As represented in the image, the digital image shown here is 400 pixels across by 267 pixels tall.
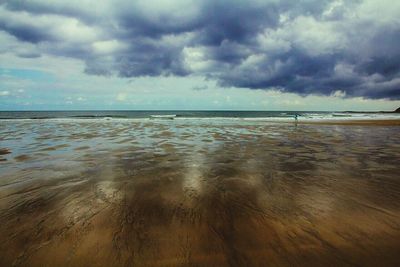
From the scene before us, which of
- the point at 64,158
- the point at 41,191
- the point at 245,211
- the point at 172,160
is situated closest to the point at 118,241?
the point at 245,211

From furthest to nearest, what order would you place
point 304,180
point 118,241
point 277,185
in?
1. point 304,180
2. point 277,185
3. point 118,241

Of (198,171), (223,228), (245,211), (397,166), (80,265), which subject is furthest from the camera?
(397,166)

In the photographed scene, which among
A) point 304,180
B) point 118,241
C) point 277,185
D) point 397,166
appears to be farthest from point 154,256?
point 397,166

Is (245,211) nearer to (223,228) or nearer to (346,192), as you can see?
(223,228)

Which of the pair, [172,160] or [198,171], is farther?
[172,160]

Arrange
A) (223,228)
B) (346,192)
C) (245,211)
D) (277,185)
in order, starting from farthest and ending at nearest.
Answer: (277,185) < (346,192) < (245,211) < (223,228)

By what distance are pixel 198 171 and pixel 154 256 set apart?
4.07 m

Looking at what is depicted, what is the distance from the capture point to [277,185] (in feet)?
18.4

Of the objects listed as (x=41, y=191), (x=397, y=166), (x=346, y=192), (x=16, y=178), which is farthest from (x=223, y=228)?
(x=397, y=166)

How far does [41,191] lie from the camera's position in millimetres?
5191

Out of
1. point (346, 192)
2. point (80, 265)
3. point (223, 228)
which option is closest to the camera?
point (80, 265)

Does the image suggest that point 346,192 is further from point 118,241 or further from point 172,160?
point 172,160

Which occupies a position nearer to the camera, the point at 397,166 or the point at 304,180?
the point at 304,180

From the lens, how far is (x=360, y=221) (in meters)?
3.78
